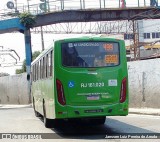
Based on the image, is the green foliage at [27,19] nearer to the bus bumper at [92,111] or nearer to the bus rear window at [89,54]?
the bus rear window at [89,54]

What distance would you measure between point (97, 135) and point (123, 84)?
66.7 inches

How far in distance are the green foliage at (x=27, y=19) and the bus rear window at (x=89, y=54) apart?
2649cm

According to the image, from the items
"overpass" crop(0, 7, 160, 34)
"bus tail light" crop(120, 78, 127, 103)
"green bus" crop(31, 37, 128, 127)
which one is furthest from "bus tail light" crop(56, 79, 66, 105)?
"overpass" crop(0, 7, 160, 34)

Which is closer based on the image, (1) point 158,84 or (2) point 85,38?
(2) point 85,38

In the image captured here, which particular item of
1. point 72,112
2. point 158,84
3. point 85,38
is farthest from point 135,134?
point 158,84

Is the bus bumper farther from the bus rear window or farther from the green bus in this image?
the bus rear window

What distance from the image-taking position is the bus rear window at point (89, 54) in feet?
41.2

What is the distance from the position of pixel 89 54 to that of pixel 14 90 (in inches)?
1479

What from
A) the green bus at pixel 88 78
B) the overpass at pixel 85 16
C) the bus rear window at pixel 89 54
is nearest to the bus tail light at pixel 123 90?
the green bus at pixel 88 78

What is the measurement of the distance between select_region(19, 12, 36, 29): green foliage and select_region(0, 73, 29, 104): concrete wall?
6.49 meters

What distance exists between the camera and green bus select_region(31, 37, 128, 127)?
40.5ft

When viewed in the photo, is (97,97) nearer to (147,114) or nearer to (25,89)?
(147,114)

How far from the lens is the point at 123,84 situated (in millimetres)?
12773

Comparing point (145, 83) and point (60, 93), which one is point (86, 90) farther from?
point (145, 83)
